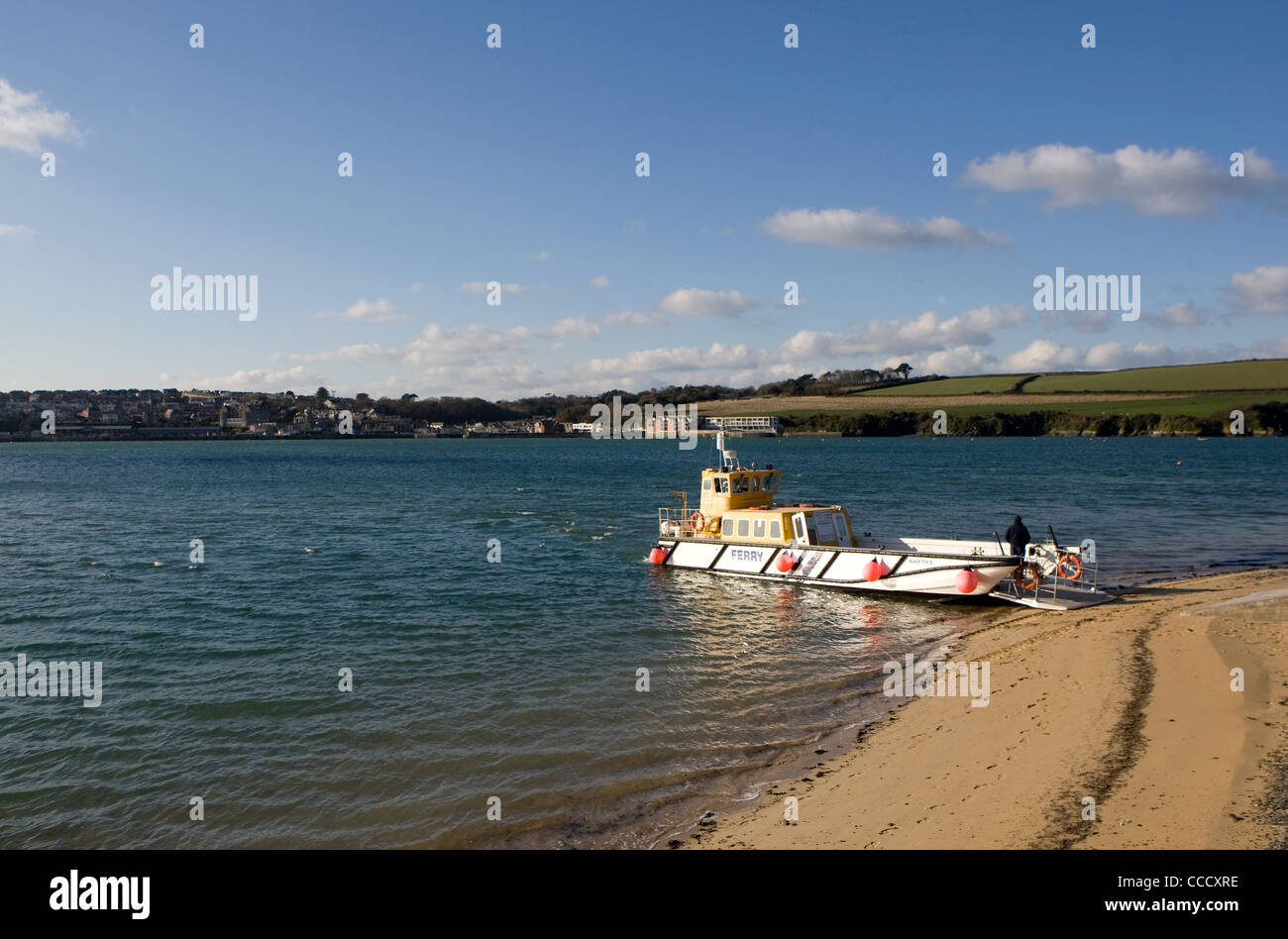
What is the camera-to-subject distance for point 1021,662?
58.0 ft

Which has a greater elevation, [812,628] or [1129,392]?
[1129,392]

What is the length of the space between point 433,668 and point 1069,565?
20.0m

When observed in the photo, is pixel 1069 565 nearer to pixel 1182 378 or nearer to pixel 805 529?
pixel 805 529

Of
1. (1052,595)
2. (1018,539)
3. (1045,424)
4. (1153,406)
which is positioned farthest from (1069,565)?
(1045,424)

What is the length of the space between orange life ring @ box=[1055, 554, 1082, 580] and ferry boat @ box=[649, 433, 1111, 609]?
32 mm

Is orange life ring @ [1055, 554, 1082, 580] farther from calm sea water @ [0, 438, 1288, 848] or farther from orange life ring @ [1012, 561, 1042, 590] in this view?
calm sea water @ [0, 438, 1288, 848]

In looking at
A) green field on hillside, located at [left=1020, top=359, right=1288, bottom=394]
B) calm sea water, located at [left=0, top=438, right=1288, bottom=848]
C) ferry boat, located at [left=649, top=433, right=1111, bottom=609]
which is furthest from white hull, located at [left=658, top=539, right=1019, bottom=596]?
green field on hillside, located at [left=1020, top=359, right=1288, bottom=394]

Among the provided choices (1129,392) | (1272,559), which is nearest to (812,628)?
(1272,559)

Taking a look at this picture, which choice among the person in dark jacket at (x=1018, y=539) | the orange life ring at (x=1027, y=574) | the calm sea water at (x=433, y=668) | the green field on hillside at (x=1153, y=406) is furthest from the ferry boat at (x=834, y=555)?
the green field on hillside at (x=1153, y=406)

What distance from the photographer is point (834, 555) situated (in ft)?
91.0
